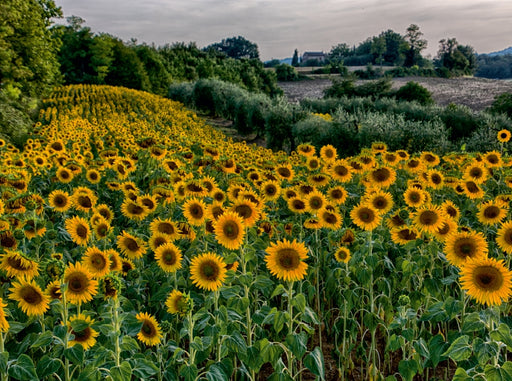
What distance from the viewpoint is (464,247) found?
255cm

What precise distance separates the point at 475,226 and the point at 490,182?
75 centimetres

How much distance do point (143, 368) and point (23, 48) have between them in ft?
83.4

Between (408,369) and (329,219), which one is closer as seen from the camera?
(408,369)

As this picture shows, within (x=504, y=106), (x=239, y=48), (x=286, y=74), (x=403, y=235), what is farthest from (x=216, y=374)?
(x=239, y=48)

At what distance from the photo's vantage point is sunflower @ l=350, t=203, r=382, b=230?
10.4ft

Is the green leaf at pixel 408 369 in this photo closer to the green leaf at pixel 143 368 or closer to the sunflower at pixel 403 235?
the sunflower at pixel 403 235

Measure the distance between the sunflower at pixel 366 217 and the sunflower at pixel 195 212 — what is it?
114cm

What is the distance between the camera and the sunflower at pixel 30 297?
2188 mm

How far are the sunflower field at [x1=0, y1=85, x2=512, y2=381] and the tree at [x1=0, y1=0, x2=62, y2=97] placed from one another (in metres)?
19.3

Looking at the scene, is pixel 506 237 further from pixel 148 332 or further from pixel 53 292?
pixel 53 292

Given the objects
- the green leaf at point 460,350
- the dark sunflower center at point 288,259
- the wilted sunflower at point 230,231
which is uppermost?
the wilted sunflower at point 230,231

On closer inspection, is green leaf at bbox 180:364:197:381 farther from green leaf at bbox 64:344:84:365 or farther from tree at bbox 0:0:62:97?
tree at bbox 0:0:62:97

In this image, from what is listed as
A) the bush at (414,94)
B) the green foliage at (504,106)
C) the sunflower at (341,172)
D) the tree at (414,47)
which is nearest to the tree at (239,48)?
the tree at (414,47)

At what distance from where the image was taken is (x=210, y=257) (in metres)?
2.55
